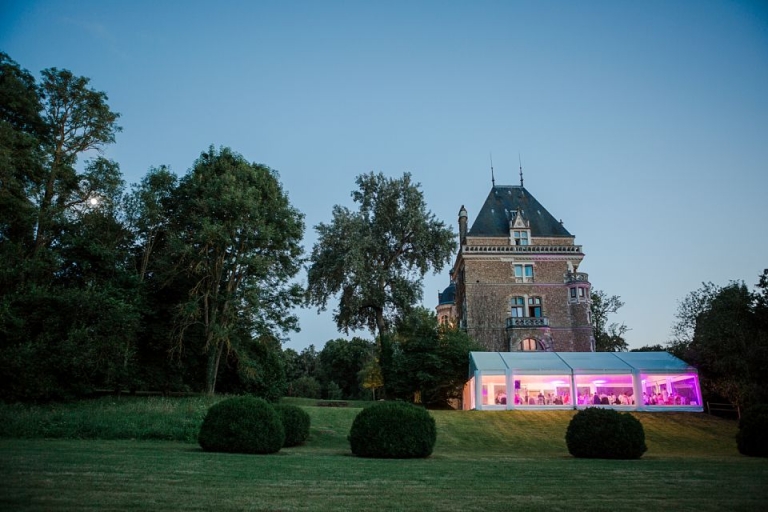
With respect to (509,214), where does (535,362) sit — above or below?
below

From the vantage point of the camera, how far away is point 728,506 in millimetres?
6121

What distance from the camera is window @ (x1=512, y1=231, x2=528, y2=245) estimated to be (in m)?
39.8

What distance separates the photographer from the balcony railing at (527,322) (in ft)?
122

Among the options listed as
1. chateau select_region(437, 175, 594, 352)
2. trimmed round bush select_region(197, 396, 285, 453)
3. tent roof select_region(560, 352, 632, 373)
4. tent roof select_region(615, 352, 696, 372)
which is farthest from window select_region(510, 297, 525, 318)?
trimmed round bush select_region(197, 396, 285, 453)

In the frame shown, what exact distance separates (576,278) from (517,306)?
16.0ft

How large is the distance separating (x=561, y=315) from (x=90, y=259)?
30.7 metres

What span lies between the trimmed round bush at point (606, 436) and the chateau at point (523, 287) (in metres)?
23.6

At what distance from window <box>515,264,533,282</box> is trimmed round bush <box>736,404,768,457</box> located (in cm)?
2427

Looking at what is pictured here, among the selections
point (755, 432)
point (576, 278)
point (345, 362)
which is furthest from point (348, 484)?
point (345, 362)

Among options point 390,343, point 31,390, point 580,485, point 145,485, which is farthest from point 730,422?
point 31,390

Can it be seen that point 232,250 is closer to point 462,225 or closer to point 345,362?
point 462,225

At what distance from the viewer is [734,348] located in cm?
2441

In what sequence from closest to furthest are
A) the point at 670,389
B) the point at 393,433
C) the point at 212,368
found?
the point at 393,433
the point at 212,368
the point at 670,389

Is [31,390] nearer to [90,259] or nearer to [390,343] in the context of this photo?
[90,259]
